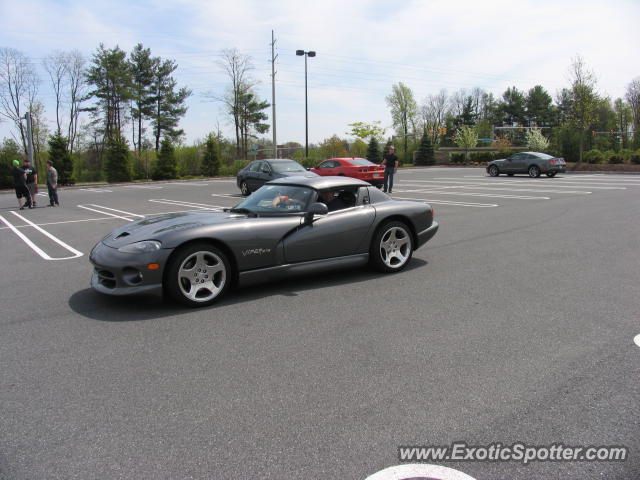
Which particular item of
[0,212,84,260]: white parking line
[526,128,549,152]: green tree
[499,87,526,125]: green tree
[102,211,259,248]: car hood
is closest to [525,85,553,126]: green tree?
[499,87,526,125]: green tree

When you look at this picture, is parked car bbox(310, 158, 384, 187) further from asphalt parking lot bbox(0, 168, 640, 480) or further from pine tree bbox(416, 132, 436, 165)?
pine tree bbox(416, 132, 436, 165)

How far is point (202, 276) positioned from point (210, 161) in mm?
38882

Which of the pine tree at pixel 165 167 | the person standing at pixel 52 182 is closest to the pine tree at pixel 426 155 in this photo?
the pine tree at pixel 165 167

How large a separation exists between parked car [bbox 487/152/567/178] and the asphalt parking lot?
23.0m

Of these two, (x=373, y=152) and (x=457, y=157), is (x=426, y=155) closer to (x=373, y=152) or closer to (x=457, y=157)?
(x=457, y=157)

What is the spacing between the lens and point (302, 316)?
15.2 feet

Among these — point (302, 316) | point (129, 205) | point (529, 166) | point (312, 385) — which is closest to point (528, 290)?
point (302, 316)

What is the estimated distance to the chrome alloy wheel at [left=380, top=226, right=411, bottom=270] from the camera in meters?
6.30

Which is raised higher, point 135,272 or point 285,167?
point 285,167

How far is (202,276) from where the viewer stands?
495cm

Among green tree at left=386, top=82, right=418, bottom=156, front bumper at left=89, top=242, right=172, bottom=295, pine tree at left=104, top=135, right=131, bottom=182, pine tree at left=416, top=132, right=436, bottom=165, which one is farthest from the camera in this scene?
green tree at left=386, top=82, right=418, bottom=156

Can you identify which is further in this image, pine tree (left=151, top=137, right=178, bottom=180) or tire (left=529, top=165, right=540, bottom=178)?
pine tree (left=151, top=137, right=178, bottom=180)

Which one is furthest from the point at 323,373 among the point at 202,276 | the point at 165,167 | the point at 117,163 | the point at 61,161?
the point at 165,167

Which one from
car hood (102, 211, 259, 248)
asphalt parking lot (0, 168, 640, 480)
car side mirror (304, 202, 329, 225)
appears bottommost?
asphalt parking lot (0, 168, 640, 480)
